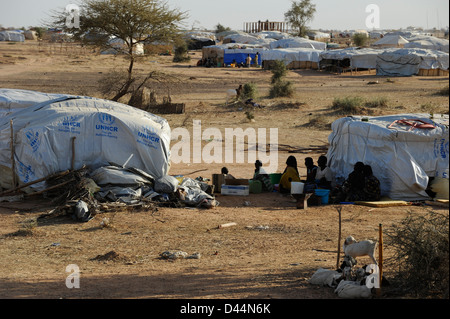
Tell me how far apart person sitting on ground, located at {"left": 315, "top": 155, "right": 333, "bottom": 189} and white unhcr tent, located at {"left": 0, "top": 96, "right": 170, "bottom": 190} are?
2936 mm

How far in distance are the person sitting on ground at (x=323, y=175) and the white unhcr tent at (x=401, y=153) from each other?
0.20 meters

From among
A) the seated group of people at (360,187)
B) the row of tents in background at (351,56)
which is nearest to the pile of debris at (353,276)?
the seated group of people at (360,187)

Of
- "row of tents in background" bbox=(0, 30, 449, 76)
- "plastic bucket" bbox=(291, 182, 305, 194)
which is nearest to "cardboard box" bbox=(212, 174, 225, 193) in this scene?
"plastic bucket" bbox=(291, 182, 305, 194)

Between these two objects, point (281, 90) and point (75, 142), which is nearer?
point (75, 142)

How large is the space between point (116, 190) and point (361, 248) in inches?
218

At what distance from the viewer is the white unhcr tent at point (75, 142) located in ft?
34.5

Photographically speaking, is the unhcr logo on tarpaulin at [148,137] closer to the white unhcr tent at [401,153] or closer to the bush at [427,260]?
the white unhcr tent at [401,153]

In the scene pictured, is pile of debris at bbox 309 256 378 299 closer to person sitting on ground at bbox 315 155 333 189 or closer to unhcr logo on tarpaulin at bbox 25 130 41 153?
person sitting on ground at bbox 315 155 333 189

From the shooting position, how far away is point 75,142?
10.7 metres

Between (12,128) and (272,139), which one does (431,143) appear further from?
(12,128)

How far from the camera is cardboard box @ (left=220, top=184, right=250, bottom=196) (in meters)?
11.0

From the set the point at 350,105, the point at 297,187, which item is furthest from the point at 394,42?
the point at 297,187

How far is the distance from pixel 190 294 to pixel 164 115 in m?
15.3

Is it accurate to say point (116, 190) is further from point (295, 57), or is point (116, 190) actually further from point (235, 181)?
point (295, 57)
